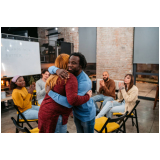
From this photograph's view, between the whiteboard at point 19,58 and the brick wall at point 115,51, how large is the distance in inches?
107

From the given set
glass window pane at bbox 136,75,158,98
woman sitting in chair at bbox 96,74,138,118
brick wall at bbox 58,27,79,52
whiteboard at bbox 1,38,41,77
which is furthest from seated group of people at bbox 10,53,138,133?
brick wall at bbox 58,27,79,52

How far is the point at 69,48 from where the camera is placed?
6473mm

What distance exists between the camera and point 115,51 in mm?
5500

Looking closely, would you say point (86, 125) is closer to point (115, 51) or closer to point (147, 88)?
point (115, 51)

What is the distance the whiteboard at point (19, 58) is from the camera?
395 centimetres

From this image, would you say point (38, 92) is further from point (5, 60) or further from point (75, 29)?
point (75, 29)

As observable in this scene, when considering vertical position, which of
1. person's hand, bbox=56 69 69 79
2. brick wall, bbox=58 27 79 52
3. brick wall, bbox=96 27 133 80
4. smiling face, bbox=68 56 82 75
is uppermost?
brick wall, bbox=58 27 79 52

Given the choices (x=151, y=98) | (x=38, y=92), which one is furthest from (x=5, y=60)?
(x=151, y=98)

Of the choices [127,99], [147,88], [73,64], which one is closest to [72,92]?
[73,64]

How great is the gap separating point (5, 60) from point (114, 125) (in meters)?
3.64

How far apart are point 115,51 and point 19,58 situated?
3706 millimetres

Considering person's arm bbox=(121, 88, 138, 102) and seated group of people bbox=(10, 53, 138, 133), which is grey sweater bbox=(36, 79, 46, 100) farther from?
person's arm bbox=(121, 88, 138, 102)

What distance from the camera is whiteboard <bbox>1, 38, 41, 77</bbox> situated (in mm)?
3947

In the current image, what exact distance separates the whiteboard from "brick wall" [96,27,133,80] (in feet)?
8.89
